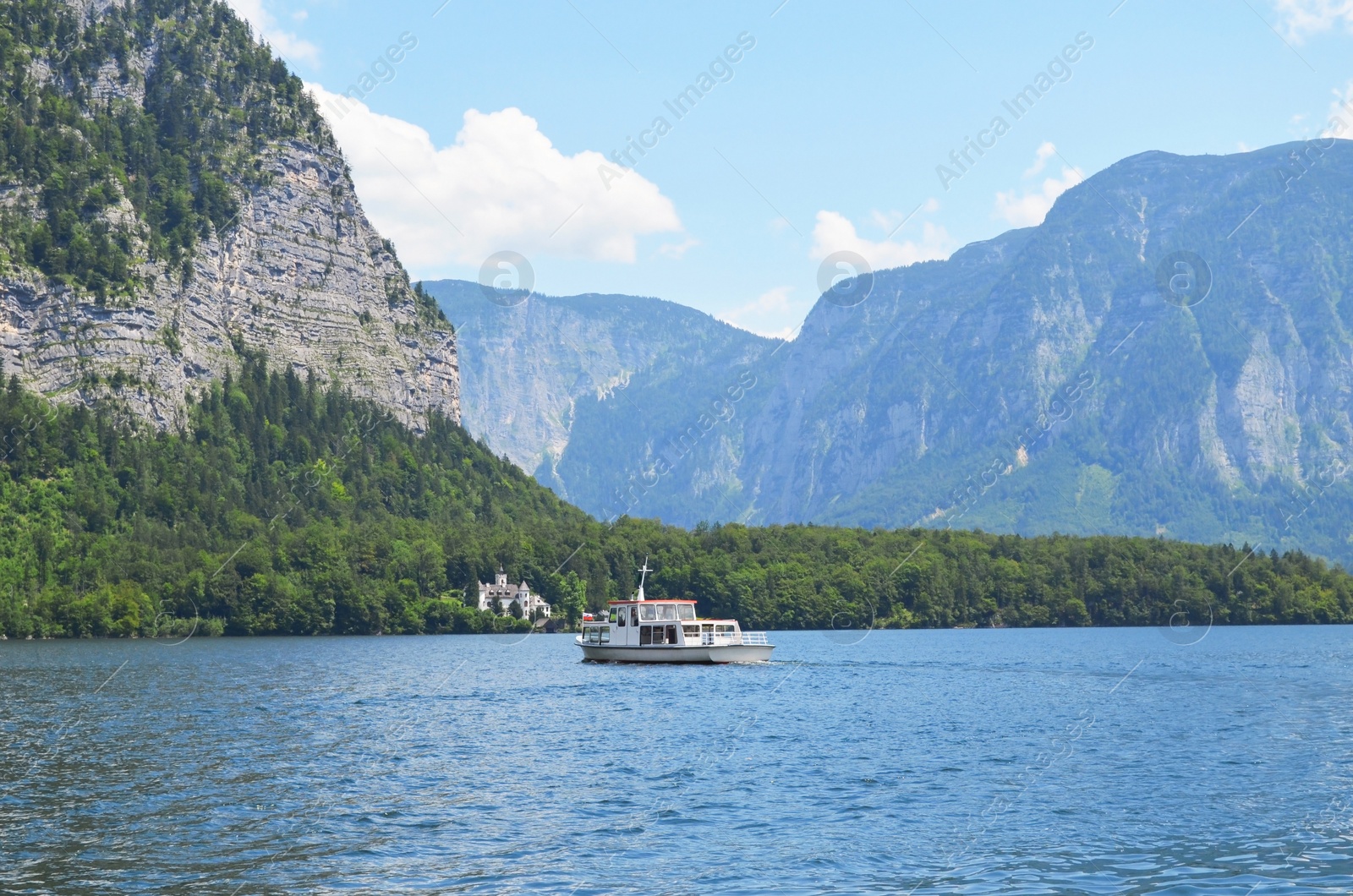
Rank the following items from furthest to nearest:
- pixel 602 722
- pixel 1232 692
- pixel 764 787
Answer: pixel 1232 692 → pixel 602 722 → pixel 764 787

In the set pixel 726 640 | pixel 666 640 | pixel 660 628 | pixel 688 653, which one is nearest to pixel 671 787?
pixel 688 653

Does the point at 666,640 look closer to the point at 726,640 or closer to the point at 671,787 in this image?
the point at 726,640

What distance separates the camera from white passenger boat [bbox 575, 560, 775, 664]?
138 metres

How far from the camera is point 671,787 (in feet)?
184

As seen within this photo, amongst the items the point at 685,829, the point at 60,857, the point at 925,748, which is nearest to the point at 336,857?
the point at 60,857

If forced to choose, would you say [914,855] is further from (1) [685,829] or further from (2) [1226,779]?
(2) [1226,779]

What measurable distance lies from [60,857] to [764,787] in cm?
2680

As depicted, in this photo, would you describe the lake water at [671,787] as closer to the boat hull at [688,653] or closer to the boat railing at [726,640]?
the boat hull at [688,653]

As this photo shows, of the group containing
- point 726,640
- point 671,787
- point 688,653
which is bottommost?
point 671,787

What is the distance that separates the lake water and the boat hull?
2761 cm

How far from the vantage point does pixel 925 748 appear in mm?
68250

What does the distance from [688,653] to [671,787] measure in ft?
271

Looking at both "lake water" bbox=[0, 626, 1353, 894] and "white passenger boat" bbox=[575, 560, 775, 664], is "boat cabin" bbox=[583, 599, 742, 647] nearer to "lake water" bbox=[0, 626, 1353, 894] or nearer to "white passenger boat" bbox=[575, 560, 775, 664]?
"white passenger boat" bbox=[575, 560, 775, 664]

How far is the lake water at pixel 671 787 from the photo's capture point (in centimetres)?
3941
